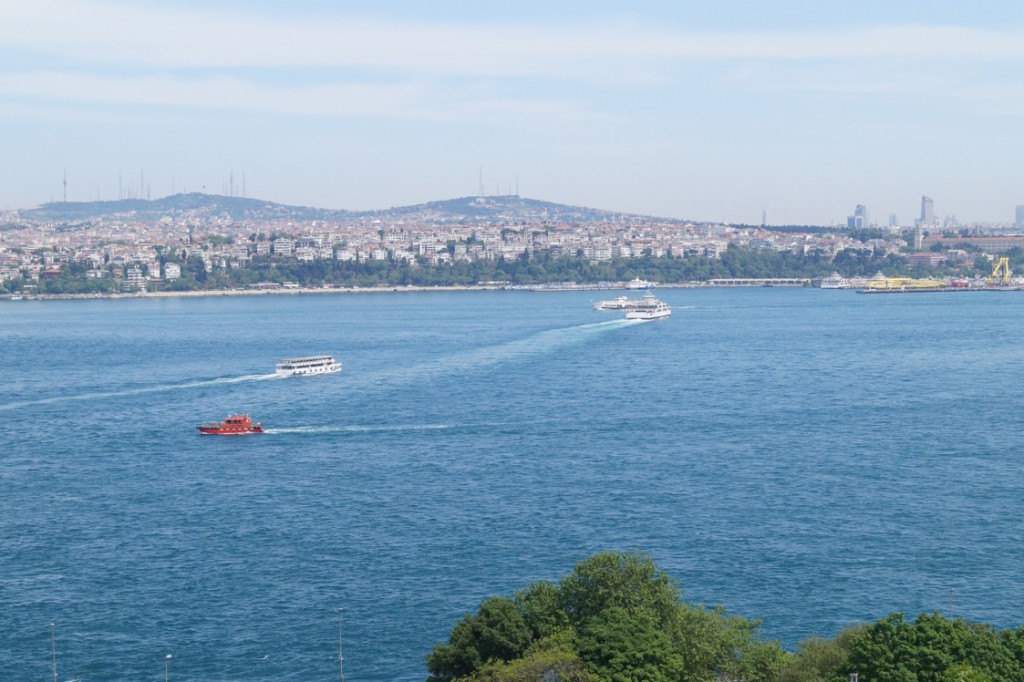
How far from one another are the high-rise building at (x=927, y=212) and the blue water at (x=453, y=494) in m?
96.1

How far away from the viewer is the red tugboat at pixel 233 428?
1519cm

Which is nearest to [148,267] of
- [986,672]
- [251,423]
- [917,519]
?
[251,423]

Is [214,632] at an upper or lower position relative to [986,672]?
lower

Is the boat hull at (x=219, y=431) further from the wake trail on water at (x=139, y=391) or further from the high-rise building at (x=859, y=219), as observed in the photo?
the high-rise building at (x=859, y=219)

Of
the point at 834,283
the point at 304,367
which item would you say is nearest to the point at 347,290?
the point at 834,283

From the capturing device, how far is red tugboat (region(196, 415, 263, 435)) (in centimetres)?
1519

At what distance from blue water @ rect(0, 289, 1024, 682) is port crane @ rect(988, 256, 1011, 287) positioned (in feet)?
111

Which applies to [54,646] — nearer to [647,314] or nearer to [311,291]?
[647,314]

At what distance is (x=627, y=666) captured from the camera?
6.32 metres

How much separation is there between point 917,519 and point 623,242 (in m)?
58.9

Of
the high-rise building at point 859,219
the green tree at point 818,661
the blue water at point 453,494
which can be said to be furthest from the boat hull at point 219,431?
the high-rise building at point 859,219

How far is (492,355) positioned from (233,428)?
872 cm

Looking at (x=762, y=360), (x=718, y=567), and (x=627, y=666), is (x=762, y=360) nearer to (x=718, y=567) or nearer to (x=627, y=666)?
(x=718, y=567)

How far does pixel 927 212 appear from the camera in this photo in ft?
379
